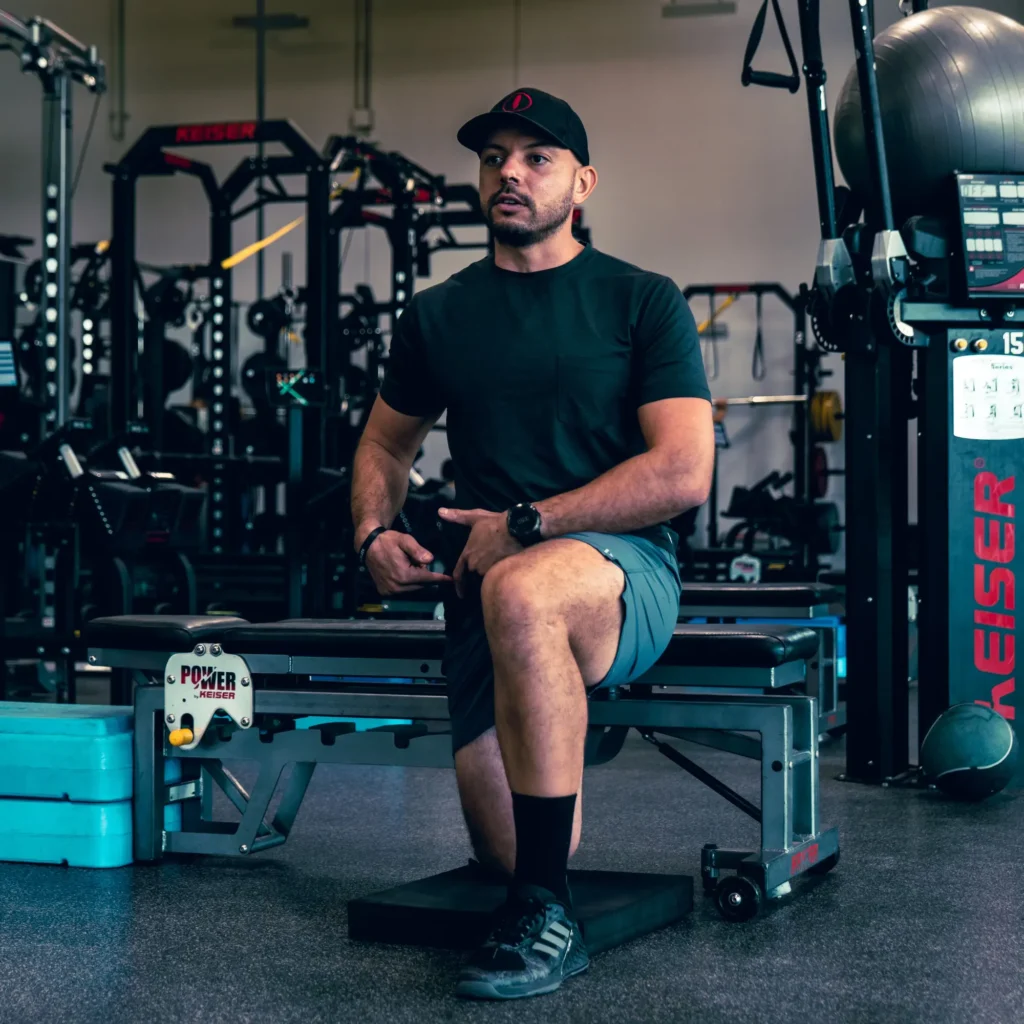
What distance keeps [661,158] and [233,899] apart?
7.84 metres

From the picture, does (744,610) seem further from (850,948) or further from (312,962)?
(312,962)

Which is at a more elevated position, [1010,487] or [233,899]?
[1010,487]

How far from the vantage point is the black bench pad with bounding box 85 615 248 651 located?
2.62m

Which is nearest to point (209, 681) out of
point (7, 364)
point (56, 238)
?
point (7, 364)

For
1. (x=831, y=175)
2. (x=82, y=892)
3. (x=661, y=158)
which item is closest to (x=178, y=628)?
(x=82, y=892)

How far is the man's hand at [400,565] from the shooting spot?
6.89 feet

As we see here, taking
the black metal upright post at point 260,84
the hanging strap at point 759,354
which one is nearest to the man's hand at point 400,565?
the hanging strap at point 759,354

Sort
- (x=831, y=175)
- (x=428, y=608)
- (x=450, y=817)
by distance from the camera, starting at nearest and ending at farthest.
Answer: (x=450, y=817)
(x=831, y=175)
(x=428, y=608)

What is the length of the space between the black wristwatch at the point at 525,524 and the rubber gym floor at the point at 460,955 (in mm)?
589

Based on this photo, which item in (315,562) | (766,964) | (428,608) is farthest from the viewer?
(315,562)

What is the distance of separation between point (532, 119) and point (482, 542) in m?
0.63

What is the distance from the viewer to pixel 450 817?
3148 millimetres

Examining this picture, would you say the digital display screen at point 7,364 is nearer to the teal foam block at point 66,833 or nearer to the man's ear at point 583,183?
the teal foam block at point 66,833

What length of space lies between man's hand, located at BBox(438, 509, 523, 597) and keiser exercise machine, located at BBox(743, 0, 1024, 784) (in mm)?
1691
